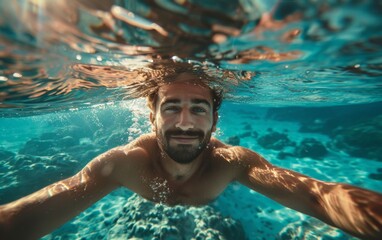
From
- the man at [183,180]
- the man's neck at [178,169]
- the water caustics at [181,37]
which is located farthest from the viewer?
the man's neck at [178,169]

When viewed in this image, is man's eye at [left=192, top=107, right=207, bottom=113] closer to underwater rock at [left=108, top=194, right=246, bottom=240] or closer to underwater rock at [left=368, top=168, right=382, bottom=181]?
underwater rock at [left=108, top=194, right=246, bottom=240]

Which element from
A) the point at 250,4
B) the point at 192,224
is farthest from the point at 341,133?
the point at 250,4

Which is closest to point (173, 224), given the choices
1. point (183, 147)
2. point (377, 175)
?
point (183, 147)

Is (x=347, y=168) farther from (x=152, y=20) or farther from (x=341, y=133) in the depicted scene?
(x=152, y=20)

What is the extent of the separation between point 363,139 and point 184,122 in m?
15.5

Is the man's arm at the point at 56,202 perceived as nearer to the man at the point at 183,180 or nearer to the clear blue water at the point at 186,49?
the man at the point at 183,180

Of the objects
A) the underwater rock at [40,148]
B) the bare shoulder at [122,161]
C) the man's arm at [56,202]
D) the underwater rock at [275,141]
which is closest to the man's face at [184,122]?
the bare shoulder at [122,161]

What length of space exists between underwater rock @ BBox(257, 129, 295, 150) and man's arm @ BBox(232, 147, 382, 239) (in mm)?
11872

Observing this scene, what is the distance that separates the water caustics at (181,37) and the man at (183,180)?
1128 millimetres

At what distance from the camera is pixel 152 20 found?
2.95m

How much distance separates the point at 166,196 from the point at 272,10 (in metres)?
4.06

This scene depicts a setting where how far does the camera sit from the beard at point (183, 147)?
163 inches

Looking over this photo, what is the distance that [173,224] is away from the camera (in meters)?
6.30

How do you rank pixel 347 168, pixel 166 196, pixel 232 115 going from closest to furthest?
1. pixel 166 196
2. pixel 347 168
3. pixel 232 115
